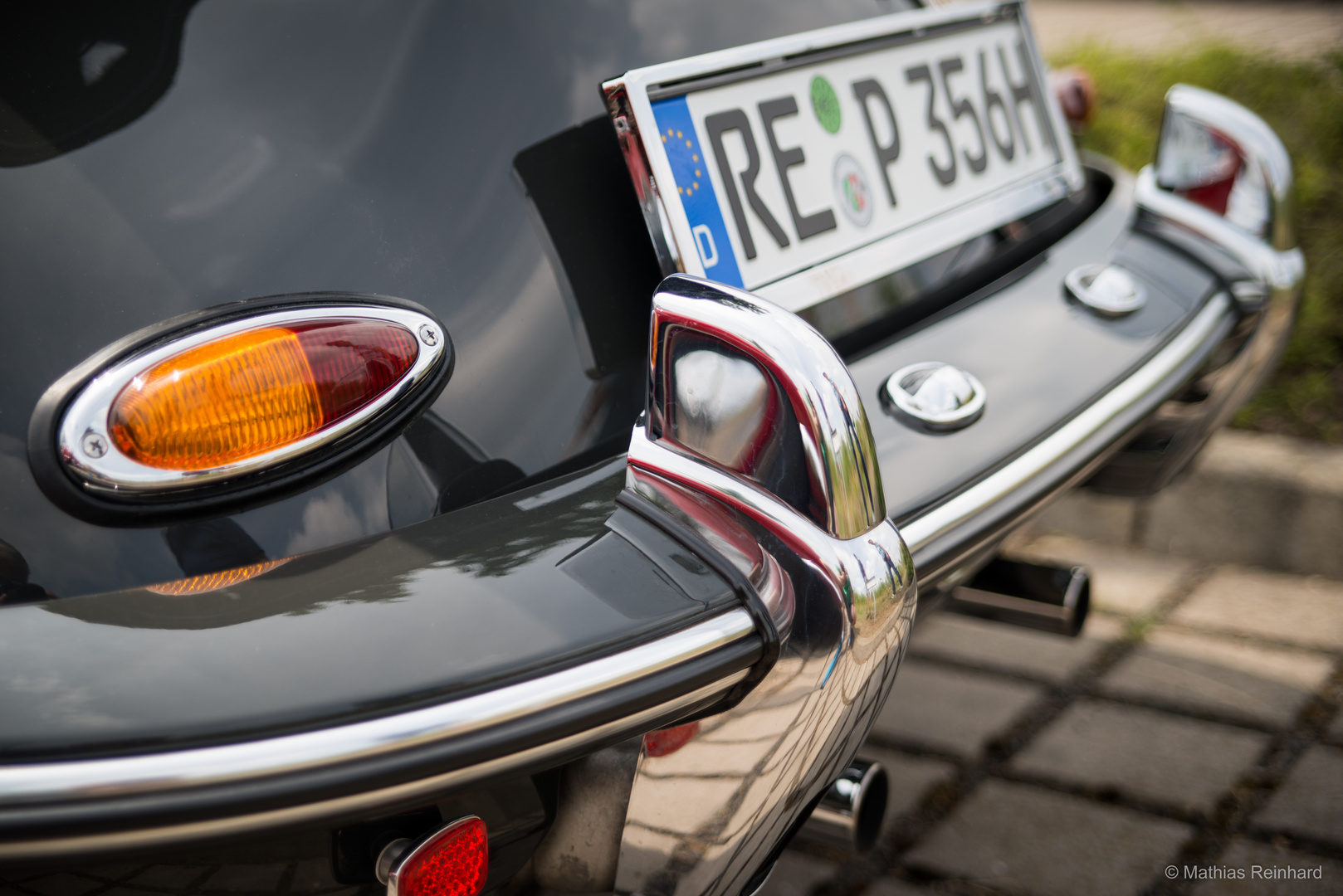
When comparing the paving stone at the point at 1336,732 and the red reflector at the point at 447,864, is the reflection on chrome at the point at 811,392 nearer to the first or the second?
the red reflector at the point at 447,864

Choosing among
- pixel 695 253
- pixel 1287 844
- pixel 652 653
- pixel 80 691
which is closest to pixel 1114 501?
pixel 1287 844

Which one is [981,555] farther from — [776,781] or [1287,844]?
[1287,844]

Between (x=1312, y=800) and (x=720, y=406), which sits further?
A: (x=1312, y=800)

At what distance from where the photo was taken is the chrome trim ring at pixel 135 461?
88 cm

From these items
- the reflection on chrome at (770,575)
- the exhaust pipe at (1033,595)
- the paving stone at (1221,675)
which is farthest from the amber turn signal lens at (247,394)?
the paving stone at (1221,675)

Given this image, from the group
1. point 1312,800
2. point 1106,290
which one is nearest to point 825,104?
point 1106,290

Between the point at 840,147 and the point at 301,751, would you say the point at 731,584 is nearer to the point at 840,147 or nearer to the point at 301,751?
the point at 301,751

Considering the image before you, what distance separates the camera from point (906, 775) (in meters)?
2.03

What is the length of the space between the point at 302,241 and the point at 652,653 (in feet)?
1.71

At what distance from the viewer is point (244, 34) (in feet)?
3.44

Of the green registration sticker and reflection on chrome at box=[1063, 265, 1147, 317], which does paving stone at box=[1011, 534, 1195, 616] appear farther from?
the green registration sticker

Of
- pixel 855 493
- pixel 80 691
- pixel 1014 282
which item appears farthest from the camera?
pixel 1014 282

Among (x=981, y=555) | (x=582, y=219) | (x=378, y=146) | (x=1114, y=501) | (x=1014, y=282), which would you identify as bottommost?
(x=1114, y=501)

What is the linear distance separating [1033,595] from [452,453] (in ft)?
3.39
